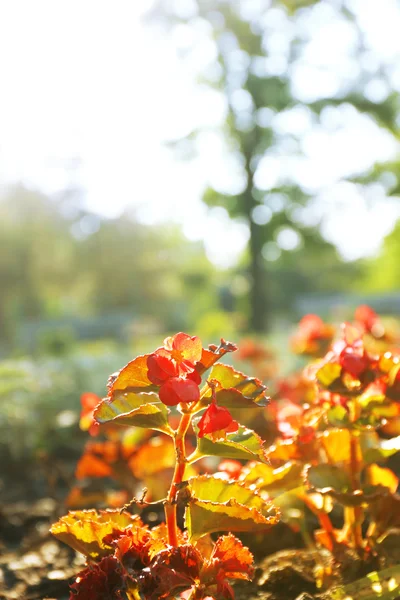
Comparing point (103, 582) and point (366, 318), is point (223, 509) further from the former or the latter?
point (366, 318)

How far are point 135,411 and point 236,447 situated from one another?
174 mm

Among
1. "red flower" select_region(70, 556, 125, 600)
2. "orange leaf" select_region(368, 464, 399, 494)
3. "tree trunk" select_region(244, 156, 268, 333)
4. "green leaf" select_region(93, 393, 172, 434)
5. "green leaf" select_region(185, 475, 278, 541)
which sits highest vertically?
"green leaf" select_region(93, 393, 172, 434)

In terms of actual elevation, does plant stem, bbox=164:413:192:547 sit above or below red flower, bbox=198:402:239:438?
below

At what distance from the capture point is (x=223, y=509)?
3.38 ft

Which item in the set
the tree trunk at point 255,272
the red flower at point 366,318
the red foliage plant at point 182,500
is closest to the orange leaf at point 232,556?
the red foliage plant at point 182,500

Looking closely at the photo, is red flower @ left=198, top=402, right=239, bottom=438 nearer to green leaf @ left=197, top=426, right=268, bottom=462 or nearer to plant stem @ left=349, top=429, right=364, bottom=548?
green leaf @ left=197, top=426, right=268, bottom=462

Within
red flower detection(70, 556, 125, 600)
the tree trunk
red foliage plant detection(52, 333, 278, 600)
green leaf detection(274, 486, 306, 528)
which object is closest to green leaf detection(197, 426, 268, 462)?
red foliage plant detection(52, 333, 278, 600)

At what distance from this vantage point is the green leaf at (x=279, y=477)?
1347 mm

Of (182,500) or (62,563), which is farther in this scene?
(62,563)

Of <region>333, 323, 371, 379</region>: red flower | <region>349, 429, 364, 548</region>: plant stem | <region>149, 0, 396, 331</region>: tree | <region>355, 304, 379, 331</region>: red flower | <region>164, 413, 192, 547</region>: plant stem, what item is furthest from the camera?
<region>149, 0, 396, 331</region>: tree

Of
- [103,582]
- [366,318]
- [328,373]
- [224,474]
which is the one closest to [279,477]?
[224,474]

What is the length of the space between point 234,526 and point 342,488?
432 mm

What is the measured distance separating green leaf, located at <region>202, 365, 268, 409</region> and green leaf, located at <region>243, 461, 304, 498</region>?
33 cm

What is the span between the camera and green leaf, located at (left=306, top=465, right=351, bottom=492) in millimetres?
1390
